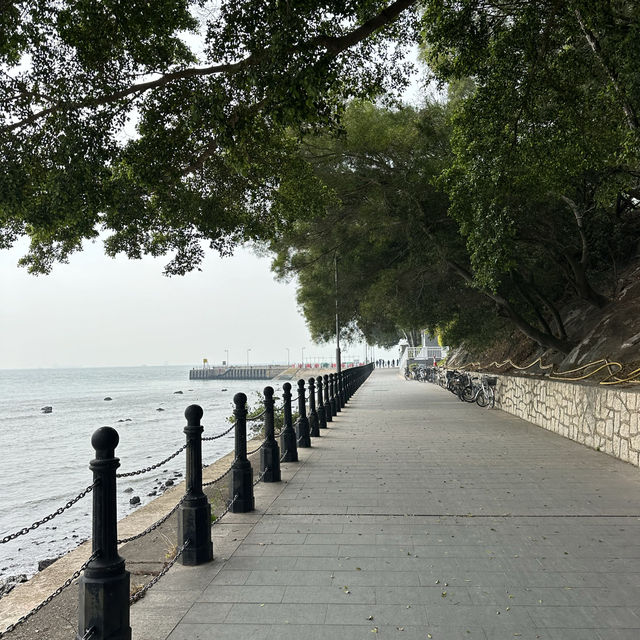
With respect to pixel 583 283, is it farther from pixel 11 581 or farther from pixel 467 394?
pixel 11 581

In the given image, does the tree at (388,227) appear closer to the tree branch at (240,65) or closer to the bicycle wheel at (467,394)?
the bicycle wheel at (467,394)

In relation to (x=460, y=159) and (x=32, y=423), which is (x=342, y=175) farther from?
(x=32, y=423)

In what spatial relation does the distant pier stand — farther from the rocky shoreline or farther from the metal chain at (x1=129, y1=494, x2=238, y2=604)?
the metal chain at (x1=129, y1=494, x2=238, y2=604)

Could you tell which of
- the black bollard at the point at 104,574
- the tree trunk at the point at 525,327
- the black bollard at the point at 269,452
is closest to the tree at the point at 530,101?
the tree trunk at the point at 525,327

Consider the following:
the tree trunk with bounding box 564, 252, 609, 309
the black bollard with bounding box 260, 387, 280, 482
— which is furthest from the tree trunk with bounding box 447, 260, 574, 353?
the black bollard with bounding box 260, 387, 280, 482

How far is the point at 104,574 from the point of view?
3387 millimetres

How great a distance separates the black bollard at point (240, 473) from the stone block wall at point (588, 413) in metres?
5.73

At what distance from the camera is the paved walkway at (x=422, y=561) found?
3.68 metres

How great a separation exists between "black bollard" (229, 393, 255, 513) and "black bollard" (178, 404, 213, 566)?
131 centimetres

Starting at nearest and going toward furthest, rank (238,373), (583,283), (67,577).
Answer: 1. (67,577)
2. (583,283)
3. (238,373)

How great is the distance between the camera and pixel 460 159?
11672 millimetres

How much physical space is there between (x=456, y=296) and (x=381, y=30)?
14.3m

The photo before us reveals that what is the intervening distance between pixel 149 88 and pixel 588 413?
9347 millimetres

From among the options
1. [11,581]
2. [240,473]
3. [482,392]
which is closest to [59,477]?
[11,581]
